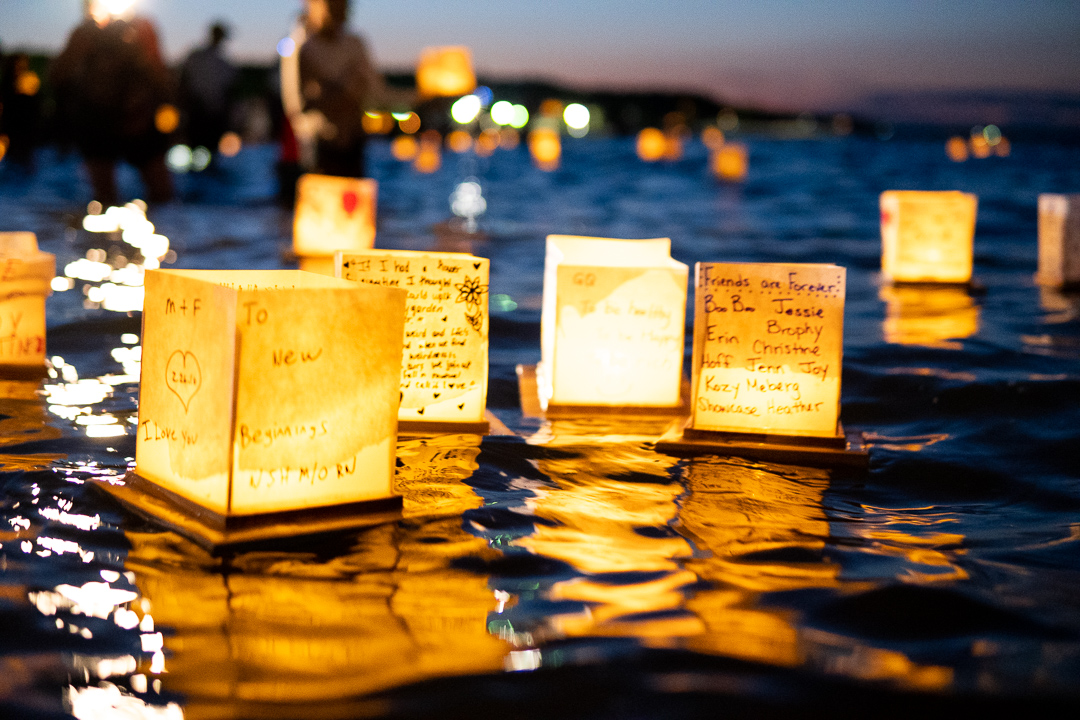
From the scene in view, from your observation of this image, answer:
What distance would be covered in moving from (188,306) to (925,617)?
6.12ft

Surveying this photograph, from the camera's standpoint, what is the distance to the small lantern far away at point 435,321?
159 inches

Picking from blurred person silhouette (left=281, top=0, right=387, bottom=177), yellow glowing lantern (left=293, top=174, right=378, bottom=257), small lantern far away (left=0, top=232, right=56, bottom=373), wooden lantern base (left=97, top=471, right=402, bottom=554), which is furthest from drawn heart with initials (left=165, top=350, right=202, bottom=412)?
blurred person silhouette (left=281, top=0, right=387, bottom=177)

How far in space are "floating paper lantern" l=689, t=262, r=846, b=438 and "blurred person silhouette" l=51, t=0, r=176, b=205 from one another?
29.4ft

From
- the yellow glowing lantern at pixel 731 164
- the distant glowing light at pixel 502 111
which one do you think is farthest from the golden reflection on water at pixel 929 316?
the distant glowing light at pixel 502 111

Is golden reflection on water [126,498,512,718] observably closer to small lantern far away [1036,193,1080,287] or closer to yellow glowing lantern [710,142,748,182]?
small lantern far away [1036,193,1080,287]

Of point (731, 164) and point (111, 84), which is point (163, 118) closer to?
point (111, 84)

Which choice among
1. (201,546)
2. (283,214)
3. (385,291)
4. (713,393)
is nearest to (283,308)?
(385,291)

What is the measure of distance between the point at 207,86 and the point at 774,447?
1534 cm

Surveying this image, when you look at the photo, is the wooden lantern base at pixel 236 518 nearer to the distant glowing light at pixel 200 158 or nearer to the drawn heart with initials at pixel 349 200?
the drawn heart with initials at pixel 349 200

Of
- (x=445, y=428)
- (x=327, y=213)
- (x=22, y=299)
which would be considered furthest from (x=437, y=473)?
(x=327, y=213)

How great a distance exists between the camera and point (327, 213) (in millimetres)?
8742

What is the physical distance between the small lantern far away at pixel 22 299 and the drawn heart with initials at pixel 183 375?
1.81 meters

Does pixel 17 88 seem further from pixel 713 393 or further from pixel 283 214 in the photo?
pixel 713 393

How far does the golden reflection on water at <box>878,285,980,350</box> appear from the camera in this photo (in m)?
6.50
